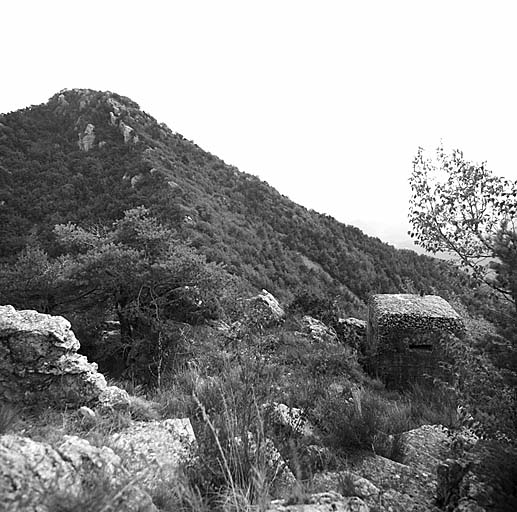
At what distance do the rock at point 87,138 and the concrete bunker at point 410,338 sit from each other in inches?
1091

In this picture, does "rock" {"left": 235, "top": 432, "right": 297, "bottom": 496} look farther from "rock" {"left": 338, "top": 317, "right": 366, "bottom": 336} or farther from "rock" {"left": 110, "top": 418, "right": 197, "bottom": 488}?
"rock" {"left": 338, "top": 317, "right": 366, "bottom": 336}

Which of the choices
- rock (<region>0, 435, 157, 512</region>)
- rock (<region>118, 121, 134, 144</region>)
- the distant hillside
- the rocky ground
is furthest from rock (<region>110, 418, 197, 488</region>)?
rock (<region>118, 121, 134, 144</region>)

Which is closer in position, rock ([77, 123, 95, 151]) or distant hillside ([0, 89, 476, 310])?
distant hillside ([0, 89, 476, 310])

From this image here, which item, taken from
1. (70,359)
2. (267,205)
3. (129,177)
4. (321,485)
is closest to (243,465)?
(321,485)

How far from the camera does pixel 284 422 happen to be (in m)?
3.79

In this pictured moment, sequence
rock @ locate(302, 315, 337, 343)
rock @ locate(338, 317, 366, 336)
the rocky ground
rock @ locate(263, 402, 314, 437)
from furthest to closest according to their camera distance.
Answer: rock @ locate(338, 317, 366, 336) → rock @ locate(302, 315, 337, 343) → rock @ locate(263, 402, 314, 437) → the rocky ground

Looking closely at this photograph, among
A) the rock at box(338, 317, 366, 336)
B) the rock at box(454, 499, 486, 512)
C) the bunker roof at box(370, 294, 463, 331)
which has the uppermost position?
the bunker roof at box(370, 294, 463, 331)

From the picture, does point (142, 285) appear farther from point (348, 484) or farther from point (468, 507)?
point (468, 507)

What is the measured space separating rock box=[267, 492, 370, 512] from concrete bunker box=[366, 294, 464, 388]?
446 centimetres

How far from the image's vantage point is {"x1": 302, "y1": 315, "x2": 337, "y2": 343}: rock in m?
9.09

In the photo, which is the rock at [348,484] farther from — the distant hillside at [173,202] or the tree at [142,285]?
the distant hillside at [173,202]

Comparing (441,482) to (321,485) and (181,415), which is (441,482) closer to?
(321,485)

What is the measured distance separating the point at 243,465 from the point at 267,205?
87.9 feet

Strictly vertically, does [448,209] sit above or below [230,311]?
above
